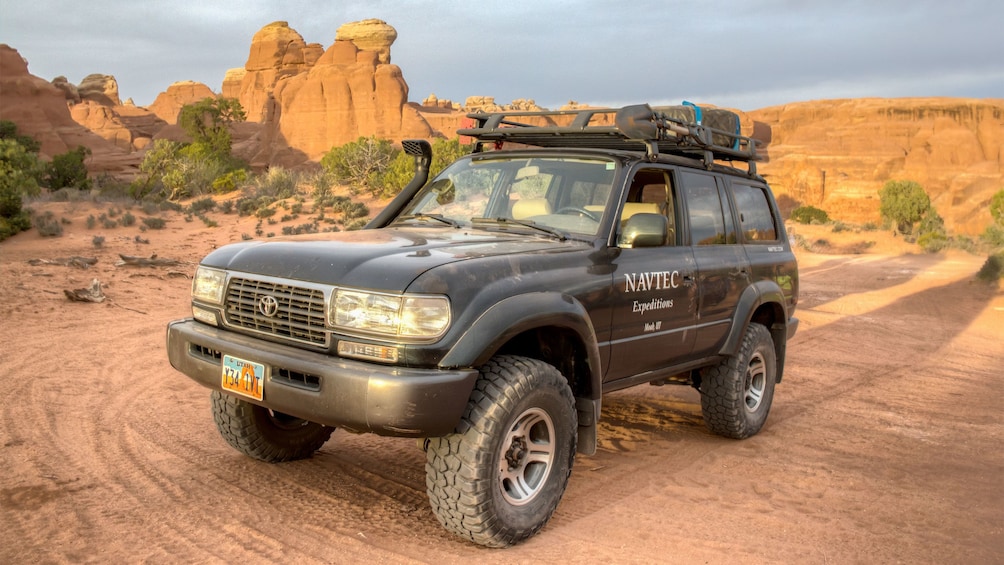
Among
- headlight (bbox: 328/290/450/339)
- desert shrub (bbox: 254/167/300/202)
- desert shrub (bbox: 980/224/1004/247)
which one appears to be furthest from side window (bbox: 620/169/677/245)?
desert shrub (bbox: 254/167/300/202)

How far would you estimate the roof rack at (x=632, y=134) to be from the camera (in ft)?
15.6

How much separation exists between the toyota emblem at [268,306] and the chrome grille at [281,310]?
11 mm

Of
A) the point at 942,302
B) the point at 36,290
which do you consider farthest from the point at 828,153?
the point at 36,290

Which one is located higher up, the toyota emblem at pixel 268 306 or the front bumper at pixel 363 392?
the toyota emblem at pixel 268 306

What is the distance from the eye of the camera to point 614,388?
15.3 feet

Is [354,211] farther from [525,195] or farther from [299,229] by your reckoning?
[525,195]

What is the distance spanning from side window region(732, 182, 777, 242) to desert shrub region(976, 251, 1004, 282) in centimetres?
1461

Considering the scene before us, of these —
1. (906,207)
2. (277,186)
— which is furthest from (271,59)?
(906,207)

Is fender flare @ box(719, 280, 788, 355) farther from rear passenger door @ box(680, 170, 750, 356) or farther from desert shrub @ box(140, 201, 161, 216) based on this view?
desert shrub @ box(140, 201, 161, 216)

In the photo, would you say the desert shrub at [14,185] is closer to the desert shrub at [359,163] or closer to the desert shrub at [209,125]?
the desert shrub at [359,163]

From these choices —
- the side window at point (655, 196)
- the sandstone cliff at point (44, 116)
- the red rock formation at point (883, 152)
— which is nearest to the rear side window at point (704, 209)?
the side window at point (655, 196)

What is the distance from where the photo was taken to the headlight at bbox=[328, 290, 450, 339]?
334cm

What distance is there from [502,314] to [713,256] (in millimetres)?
2485

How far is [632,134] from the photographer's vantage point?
4738mm
